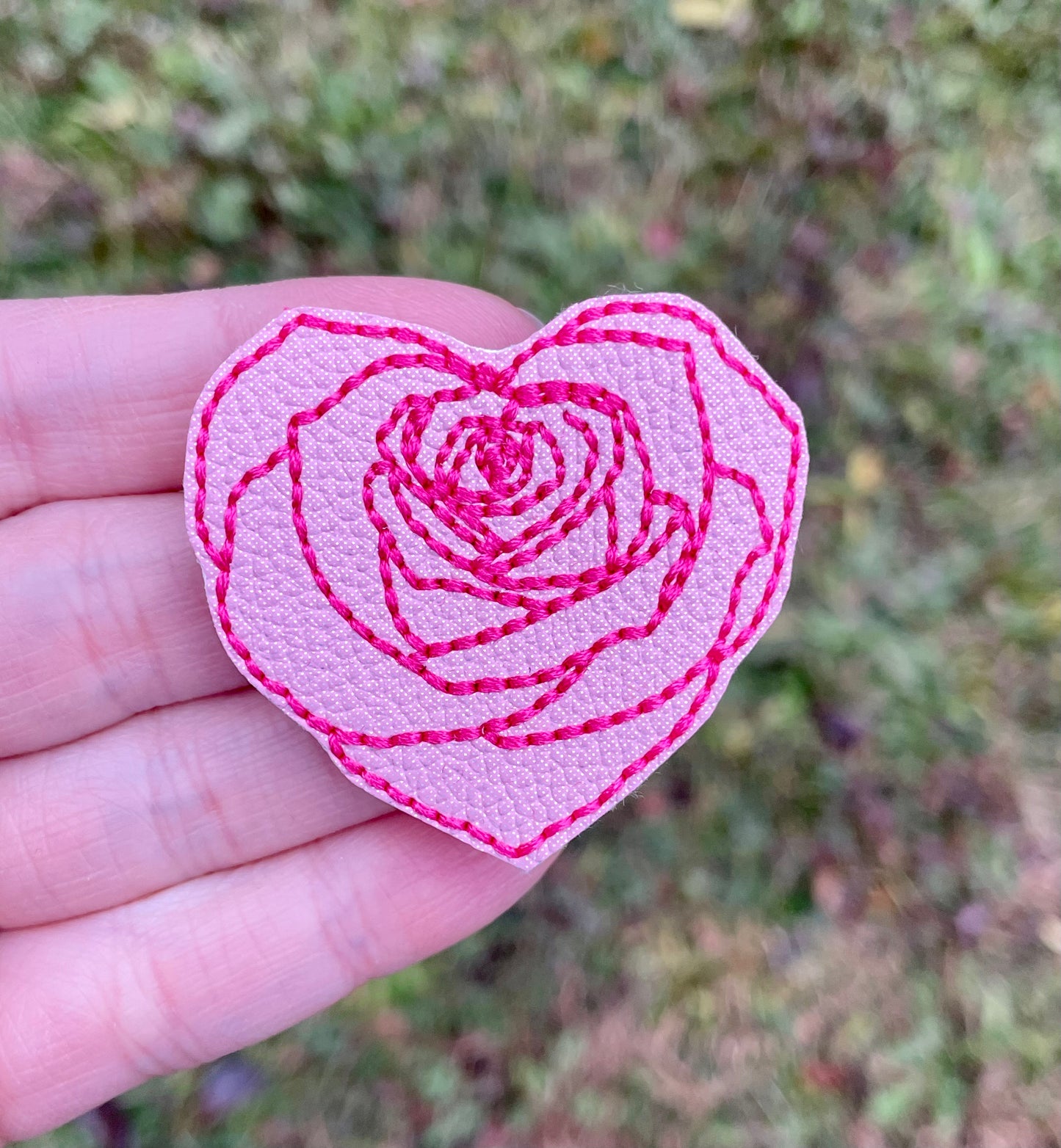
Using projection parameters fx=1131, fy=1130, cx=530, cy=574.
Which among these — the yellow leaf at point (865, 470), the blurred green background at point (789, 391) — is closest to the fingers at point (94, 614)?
the blurred green background at point (789, 391)

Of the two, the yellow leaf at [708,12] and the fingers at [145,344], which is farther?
the yellow leaf at [708,12]

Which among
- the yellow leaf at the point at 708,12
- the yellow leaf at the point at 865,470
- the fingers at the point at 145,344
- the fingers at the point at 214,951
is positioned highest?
the yellow leaf at the point at 708,12

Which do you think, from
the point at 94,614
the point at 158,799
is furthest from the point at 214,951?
the point at 94,614

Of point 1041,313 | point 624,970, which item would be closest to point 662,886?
point 624,970

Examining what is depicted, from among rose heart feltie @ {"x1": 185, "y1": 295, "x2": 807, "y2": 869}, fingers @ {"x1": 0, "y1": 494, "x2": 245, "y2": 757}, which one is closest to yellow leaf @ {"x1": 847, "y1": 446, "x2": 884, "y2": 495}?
rose heart feltie @ {"x1": 185, "y1": 295, "x2": 807, "y2": 869}

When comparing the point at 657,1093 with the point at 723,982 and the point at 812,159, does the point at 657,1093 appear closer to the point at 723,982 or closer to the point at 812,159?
the point at 723,982

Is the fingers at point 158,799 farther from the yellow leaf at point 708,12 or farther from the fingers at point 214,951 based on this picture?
the yellow leaf at point 708,12
